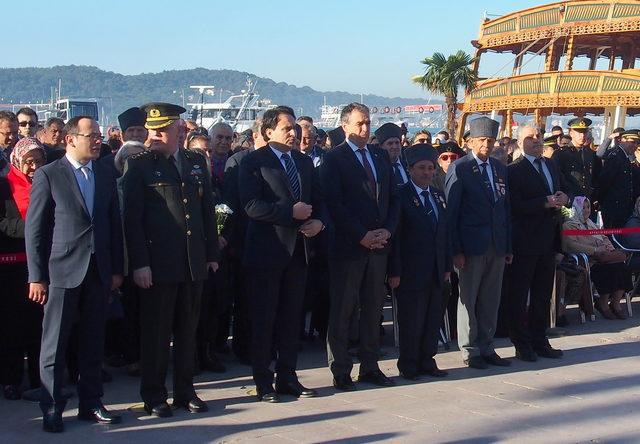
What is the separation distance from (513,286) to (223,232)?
2.85m

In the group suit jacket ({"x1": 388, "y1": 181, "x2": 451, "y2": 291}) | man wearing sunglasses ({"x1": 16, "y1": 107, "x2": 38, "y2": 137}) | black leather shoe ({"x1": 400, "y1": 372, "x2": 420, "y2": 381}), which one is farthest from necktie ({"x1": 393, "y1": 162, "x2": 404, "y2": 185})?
man wearing sunglasses ({"x1": 16, "y1": 107, "x2": 38, "y2": 137})

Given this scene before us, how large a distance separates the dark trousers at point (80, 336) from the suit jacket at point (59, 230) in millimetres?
92

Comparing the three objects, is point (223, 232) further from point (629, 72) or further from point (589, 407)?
point (629, 72)

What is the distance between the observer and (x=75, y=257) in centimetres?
586

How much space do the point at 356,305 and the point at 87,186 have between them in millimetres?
2457

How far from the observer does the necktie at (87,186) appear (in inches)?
234

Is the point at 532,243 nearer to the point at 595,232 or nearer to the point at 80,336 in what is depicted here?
the point at 595,232

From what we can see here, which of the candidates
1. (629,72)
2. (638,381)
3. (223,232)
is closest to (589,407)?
(638,381)

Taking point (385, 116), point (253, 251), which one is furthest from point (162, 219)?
point (385, 116)

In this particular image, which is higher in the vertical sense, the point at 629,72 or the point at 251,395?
the point at 629,72

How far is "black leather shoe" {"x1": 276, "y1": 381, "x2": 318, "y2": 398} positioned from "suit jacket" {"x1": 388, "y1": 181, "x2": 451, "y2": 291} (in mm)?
1257

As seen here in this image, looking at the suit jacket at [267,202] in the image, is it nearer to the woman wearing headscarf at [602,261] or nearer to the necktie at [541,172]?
the necktie at [541,172]

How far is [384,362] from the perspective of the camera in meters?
8.24

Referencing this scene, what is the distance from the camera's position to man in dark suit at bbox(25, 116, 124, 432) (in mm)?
5859
